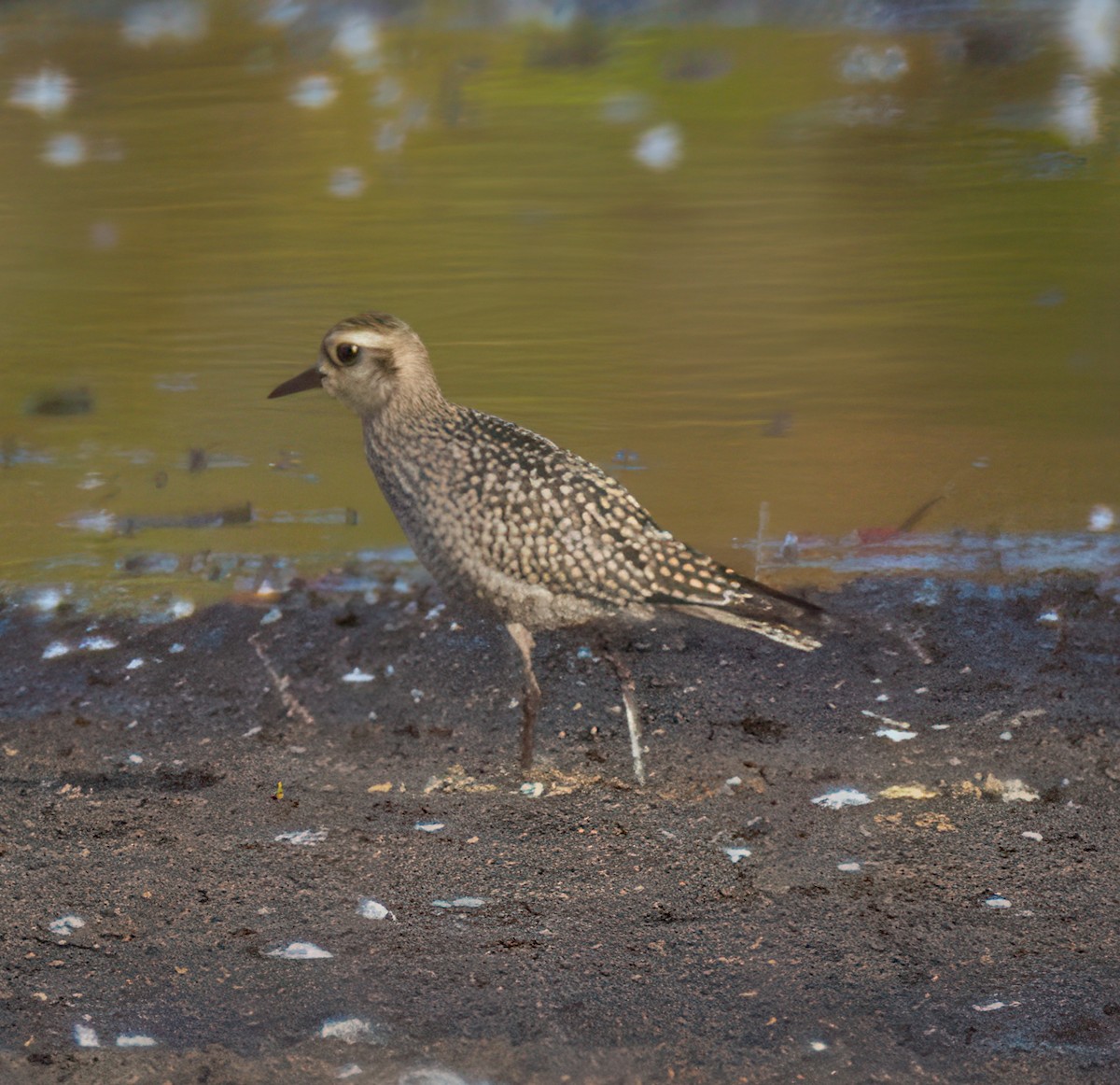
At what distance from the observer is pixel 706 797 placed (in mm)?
4250

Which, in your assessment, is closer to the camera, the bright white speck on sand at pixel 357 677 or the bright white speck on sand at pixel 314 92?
the bright white speck on sand at pixel 357 677

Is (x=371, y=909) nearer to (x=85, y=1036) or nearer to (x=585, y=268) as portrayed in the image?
(x=85, y=1036)

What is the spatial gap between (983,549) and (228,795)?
11.5ft

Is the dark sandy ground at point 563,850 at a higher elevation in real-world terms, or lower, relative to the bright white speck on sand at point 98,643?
lower

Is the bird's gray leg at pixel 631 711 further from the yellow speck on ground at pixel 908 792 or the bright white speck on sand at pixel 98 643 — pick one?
the bright white speck on sand at pixel 98 643

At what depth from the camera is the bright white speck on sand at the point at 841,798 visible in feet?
13.8

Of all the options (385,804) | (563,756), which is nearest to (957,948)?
(563,756)

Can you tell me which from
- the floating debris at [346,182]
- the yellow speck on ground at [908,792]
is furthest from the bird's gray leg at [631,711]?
the floating debris at [346,182]

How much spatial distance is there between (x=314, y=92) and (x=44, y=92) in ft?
4.21

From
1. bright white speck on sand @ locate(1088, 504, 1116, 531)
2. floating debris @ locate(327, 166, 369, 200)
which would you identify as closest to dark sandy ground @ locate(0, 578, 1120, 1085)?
bright white speck on sand @ locate(1088, 504, 1116, 531)

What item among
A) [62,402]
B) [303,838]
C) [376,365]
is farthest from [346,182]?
[303,838]

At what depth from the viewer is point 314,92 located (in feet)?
18.1

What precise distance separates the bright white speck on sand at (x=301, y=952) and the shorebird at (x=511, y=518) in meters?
1.18

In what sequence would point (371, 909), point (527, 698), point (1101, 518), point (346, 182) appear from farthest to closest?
point (1101, 518) < point (346, 182) < point (527, 698) < point (371, 909)
